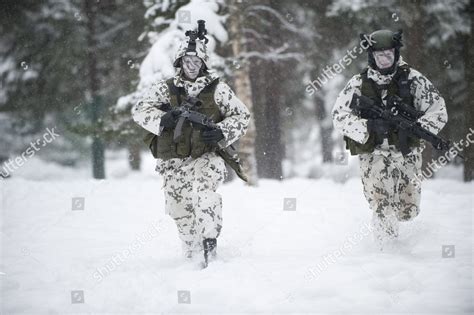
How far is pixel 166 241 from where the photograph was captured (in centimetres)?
606

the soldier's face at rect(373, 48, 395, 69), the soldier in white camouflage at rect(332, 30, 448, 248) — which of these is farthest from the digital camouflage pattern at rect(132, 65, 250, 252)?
the soldier's face at rect(373, 48, 395, 69)

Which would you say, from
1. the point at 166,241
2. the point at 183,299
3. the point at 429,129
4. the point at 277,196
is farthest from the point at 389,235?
the point at 277,196

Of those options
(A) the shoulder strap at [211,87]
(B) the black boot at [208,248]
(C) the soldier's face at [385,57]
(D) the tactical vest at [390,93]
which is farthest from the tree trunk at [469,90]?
(B) the black boot at [208,248]

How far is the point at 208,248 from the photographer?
15.0 ft

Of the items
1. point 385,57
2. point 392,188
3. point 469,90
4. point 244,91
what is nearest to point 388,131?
point 392,188

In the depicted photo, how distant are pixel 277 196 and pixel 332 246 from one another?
3.55 m

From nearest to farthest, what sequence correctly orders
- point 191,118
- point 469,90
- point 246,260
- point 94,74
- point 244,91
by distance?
point 191,118, point 246,260, point 469,90, point 244,91, point 94,74

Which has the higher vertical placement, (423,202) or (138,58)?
(138,58)

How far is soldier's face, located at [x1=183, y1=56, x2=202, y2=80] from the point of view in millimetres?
4730

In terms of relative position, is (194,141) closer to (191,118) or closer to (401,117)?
(191,118)

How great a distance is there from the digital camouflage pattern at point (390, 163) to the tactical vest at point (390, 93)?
1.8 inches

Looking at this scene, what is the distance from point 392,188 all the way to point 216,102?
203 centimetres

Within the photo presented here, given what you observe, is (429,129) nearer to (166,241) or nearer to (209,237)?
(209,237)

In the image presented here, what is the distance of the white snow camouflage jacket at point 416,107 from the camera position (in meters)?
4.72
